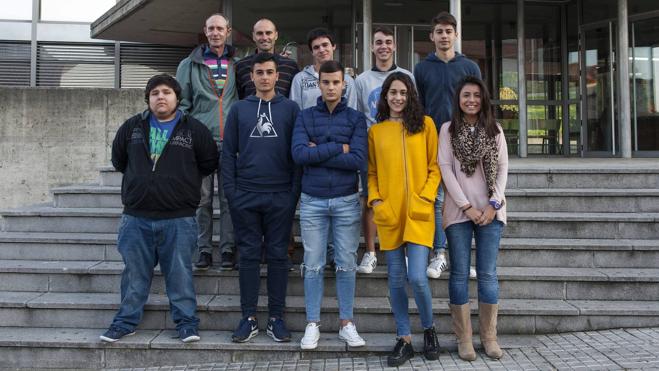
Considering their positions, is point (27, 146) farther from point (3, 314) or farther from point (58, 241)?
point (3, 314)

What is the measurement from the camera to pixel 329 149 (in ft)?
12.3

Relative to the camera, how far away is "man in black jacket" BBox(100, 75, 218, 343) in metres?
4.04

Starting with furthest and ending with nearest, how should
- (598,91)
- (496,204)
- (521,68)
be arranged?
1. (521,68)
2. (598,91)
3. (496,204)

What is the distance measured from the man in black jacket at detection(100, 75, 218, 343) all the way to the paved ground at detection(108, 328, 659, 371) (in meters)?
0.52

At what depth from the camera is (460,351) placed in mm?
3809

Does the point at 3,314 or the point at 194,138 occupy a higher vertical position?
the point at 194,138

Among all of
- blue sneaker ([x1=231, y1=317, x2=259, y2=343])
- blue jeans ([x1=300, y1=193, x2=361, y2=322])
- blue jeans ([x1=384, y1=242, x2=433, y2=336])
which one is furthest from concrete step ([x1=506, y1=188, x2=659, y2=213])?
blue sneaker ([x1=231, y1=317, x2=259, y2=343])

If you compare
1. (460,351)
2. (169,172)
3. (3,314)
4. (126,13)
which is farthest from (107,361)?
(126,13)

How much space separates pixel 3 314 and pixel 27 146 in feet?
16.8

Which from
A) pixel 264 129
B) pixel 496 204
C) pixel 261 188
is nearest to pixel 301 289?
pixel 261 188

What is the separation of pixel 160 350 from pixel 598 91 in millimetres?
10554

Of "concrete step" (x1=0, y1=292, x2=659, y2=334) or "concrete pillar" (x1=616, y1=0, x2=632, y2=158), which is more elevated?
"concrete pillar" (x1=616, y1=0, x2=632, y2=158)

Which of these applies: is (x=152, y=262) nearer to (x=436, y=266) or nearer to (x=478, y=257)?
(x=436, y=266)

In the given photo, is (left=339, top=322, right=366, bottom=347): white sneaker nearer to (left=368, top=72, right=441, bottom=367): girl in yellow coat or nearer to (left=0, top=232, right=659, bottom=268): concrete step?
(left=368, top=72, right=441, bottom=367): girl in yellow coat
